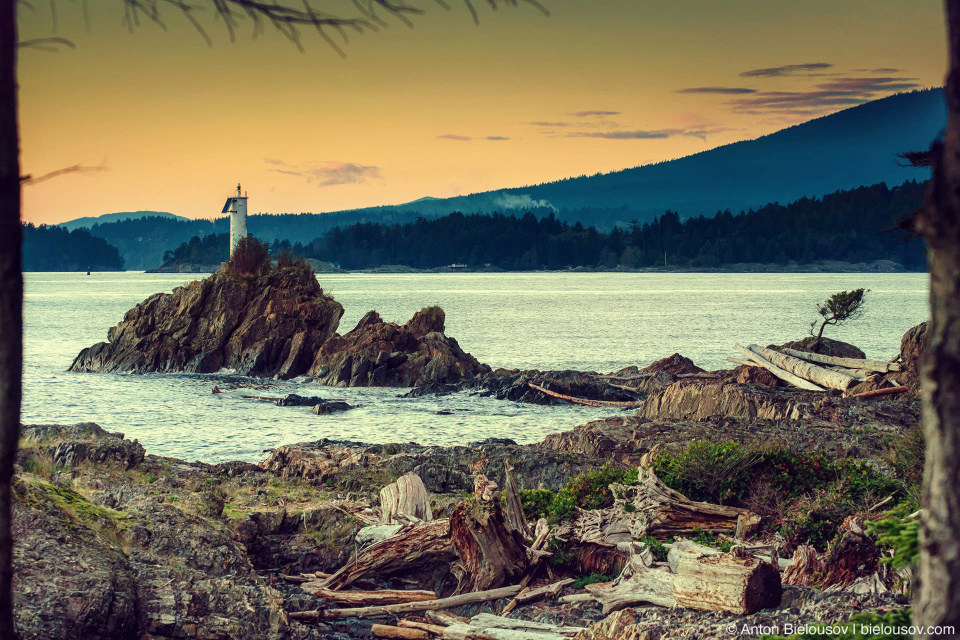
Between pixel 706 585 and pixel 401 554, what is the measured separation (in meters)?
3.81

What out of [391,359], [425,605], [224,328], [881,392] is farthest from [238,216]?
[425,605]

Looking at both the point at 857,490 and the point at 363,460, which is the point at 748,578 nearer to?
the point at 857,490

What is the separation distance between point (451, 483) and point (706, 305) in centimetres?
10255

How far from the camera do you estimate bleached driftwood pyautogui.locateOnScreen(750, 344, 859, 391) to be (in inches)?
1005

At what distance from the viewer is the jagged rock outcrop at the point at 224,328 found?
4222 centimetres

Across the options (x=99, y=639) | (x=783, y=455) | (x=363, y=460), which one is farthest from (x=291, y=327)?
(x=99, y=639)

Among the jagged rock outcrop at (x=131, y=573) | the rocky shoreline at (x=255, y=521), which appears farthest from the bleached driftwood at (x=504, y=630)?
the jagged rock outcrop at (x=131, y=573)

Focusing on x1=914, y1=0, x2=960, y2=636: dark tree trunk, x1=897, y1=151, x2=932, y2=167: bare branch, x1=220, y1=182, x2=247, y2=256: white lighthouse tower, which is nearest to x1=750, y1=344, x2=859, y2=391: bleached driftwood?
x1=897, y1=151, x2=932, y2=167: bare branch

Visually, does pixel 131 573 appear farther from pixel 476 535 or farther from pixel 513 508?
pixel 513 508

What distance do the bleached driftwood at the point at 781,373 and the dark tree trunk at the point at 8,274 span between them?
1011 inches

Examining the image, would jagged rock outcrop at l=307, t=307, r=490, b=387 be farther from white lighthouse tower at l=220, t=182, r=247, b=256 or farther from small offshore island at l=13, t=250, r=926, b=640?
white lighthouse tower at l=220, t=182, r=247, b=256

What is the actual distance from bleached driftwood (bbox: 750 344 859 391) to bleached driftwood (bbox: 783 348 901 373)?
568 mm

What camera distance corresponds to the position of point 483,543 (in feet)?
30.2

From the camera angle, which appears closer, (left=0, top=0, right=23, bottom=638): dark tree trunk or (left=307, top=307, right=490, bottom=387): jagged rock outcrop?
(left=0, top=0, right=23, bottom=638): dark tree trunk
